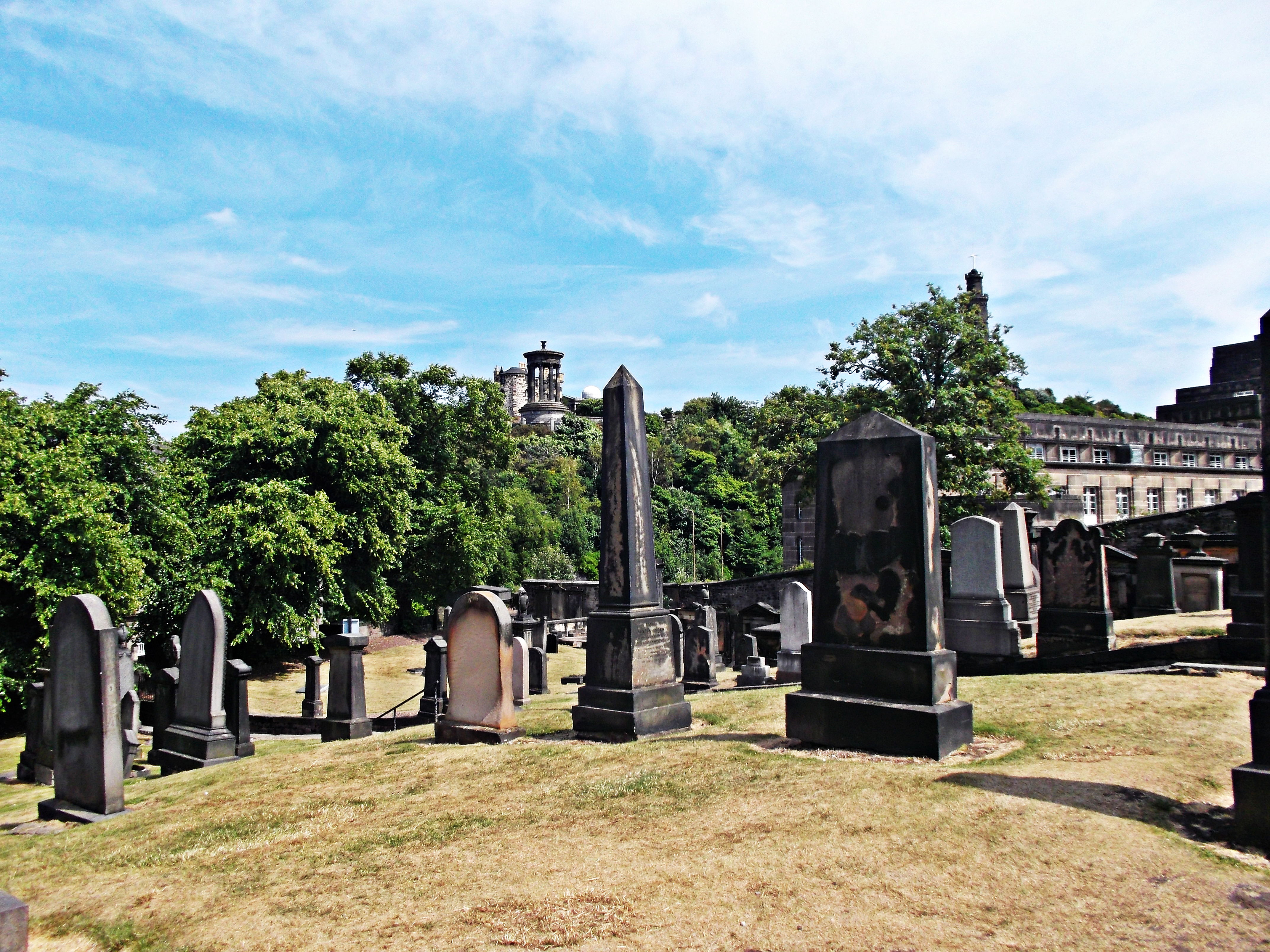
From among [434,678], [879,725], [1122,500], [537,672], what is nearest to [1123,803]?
[879,725]

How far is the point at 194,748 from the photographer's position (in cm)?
969

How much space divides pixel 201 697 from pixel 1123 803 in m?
9.33

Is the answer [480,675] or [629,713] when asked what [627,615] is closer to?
[629,713]

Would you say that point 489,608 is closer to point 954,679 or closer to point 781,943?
point 954,679

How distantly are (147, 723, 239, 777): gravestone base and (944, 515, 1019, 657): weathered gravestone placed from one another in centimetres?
984

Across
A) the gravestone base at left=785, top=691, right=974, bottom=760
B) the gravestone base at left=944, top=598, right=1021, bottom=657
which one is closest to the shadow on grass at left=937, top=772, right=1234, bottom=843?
the gravestone base at left=785, top=691, right=974, bottom=760

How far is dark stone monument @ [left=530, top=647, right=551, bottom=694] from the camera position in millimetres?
15617

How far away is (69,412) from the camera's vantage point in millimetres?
16344

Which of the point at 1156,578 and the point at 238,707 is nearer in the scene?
the point at 238,707

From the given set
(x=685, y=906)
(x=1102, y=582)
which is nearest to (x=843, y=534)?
(x=685, y=906)

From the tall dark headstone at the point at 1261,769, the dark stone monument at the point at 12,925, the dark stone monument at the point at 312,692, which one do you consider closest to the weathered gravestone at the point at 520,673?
the dark stone monument at the point at 312,692

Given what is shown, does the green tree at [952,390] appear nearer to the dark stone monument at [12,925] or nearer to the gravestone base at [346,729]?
the gravestone base at [346,729]

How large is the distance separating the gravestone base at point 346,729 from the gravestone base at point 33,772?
3049mm

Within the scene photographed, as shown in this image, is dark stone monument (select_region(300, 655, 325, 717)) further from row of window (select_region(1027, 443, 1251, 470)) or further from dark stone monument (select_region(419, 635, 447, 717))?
row of window (select_region(1027, 443, 1251, 470))
